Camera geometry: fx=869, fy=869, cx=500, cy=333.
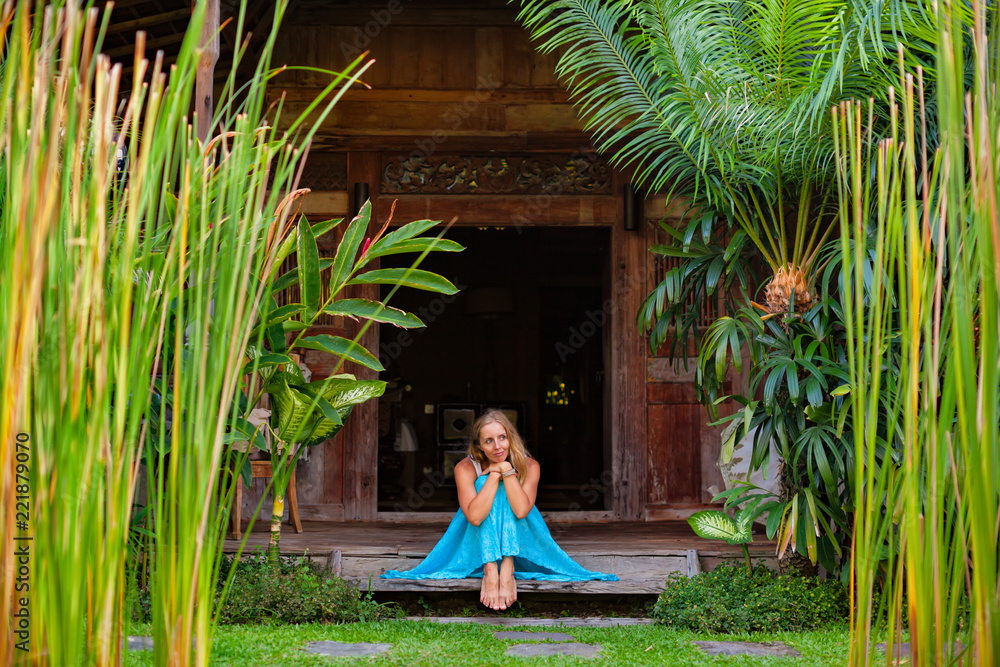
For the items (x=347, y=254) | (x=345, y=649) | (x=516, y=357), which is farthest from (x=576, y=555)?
(x=516, y=357)

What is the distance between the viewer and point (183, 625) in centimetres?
99

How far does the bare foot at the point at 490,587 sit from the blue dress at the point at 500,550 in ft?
0.16

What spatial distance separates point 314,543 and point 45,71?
9.69ft

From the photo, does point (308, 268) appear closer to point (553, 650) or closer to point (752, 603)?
point (553, 650)

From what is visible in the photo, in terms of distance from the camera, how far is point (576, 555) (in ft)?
11.5

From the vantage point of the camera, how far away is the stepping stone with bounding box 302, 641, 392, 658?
2344mm

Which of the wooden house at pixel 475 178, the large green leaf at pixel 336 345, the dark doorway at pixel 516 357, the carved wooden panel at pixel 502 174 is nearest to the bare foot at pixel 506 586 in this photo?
the large green leaf at pixel 336 345

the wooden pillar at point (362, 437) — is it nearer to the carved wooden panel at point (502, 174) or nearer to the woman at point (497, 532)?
the carved wooden panel at point (502, 174)

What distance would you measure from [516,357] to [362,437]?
12.8 feet

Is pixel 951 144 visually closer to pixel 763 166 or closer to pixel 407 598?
pixel 763 166

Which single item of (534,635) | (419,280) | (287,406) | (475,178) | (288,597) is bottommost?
(534,635)

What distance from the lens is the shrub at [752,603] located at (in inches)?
111

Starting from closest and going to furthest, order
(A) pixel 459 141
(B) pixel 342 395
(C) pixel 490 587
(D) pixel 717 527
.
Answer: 1. (B) pixel 342 395
2. (D) pixel 717 527
3. (C) pixel 490 587
4. (A) pixel 459 141

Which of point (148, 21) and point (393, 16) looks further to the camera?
point (393, 16)
